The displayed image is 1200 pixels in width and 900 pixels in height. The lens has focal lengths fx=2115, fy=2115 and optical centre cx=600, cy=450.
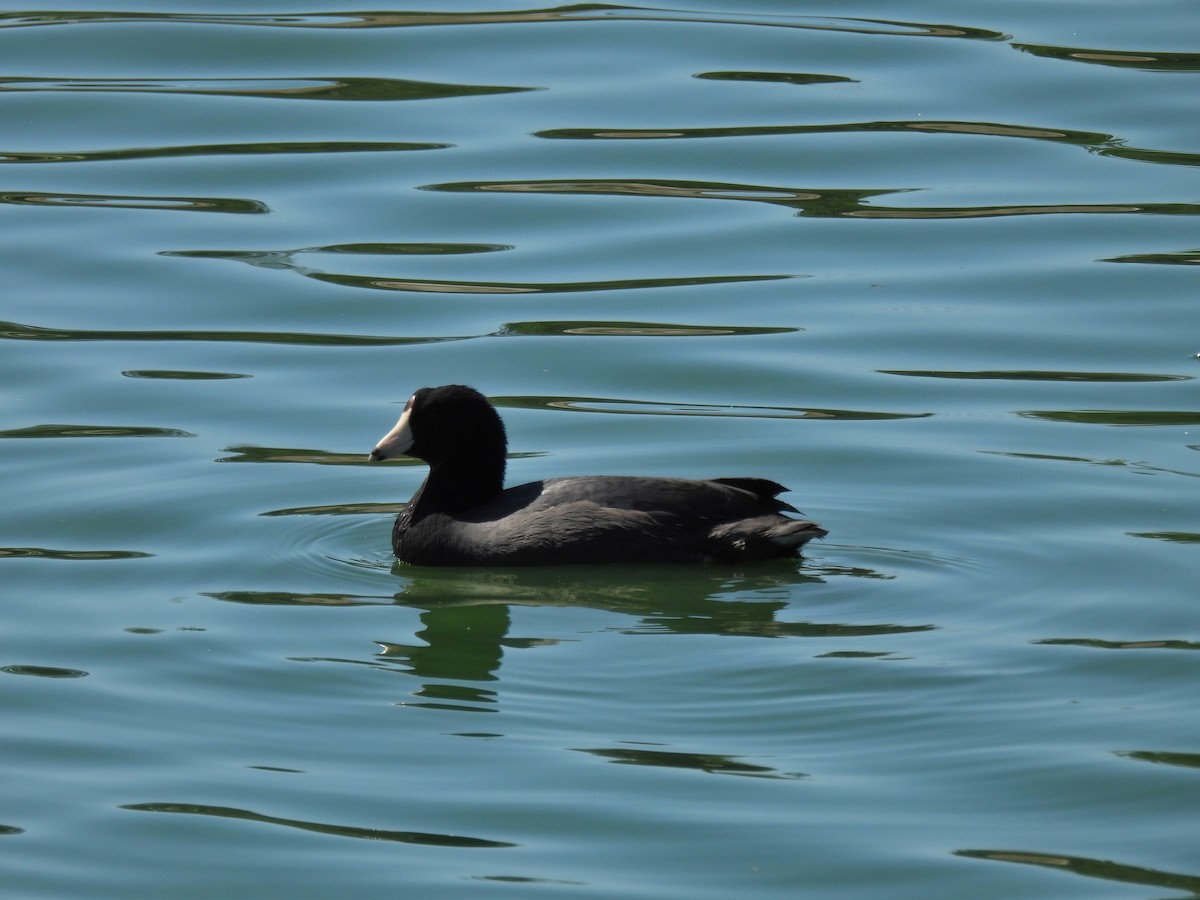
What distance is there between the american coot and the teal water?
12 centimetres

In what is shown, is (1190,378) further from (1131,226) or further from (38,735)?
(38,735)

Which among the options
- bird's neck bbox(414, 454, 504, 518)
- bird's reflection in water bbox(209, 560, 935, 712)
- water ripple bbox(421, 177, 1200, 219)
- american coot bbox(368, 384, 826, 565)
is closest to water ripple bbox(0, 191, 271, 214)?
water ripple bbox(421, 177, 1200, 219)

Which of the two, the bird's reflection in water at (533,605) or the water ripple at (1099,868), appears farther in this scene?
the bird's reflection in water at (533,605)

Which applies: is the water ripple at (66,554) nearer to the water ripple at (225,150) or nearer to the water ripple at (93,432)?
the water ripple at (93,432)

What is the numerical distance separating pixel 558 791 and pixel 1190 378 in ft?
18.7

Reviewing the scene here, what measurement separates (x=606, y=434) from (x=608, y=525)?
5.95 feet

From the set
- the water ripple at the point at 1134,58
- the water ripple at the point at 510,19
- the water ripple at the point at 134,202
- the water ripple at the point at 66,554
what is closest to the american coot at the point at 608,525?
the water ripple at the point at 66,554

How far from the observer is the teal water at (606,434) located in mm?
5941

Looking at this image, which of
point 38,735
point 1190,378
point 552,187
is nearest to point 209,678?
point 38,735

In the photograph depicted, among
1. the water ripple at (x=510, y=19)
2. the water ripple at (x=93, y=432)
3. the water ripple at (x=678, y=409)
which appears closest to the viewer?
the water ripple at (x=93, y=432)

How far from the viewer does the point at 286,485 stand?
373 inches

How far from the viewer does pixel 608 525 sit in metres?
8.37

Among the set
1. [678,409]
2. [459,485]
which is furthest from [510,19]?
[459,485]

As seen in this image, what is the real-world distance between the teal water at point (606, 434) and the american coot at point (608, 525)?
0.12m
